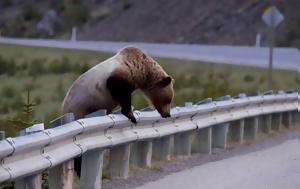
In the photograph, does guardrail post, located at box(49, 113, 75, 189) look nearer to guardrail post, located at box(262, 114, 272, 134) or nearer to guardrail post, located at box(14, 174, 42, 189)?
guardrail post, located at box(14, 174, 42, 189)

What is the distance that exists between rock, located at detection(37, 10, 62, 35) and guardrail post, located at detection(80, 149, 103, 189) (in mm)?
57896

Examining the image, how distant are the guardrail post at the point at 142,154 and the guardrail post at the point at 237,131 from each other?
177 inches

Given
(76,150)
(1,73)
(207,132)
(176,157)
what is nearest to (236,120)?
(207,132)

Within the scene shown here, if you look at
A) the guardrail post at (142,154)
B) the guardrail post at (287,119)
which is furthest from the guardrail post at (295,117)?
the guardrail post at (142,154)

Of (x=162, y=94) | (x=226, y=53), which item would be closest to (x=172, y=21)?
(x=226, y=53)

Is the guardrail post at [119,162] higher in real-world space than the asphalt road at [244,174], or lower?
higher

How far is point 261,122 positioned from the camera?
61.5 ft

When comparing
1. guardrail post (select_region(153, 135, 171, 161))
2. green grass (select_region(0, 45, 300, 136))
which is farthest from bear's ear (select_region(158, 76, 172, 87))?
green grass (select_region(0, 45, 300, 136))

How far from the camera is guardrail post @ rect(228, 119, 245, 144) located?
16625mm

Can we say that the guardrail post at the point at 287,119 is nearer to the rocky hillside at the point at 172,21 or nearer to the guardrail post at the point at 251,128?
the guardrail post at the point at 251,128

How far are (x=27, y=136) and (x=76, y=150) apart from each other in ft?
4.36

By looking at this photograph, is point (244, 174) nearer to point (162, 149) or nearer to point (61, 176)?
point (162, 149)

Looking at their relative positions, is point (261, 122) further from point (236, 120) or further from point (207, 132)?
point (207, 132)

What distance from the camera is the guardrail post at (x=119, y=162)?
11.2m
